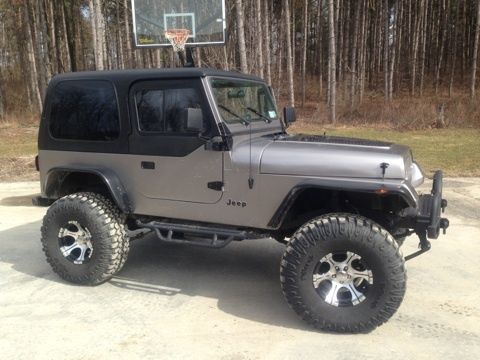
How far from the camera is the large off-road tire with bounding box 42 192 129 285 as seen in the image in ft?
14.6

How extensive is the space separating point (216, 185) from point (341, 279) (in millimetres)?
1267

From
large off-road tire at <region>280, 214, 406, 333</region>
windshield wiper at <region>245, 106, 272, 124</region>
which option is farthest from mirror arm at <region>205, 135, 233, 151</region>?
large off-road tire at <region>280, 214, 406, 333</region>

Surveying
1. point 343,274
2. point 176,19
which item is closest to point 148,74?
point 343,274

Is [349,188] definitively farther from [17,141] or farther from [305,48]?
[305,48]

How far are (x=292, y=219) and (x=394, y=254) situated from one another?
959mm

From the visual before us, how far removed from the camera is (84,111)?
4645 mm

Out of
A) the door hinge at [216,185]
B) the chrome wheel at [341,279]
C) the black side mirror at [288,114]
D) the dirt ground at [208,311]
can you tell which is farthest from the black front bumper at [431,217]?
the black side mirror at [288,114]

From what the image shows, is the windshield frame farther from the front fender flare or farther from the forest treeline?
the forest treeline

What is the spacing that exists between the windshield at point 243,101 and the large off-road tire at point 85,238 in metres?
1.46

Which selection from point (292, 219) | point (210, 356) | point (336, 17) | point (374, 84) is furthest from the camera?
point (374, 84)

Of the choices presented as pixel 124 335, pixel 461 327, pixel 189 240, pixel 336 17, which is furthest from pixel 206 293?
pixel 336 17

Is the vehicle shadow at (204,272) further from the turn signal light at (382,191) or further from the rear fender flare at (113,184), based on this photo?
the turn signal light at (382,191)

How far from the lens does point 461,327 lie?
3.71m

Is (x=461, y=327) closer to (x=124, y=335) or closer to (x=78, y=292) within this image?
(x=124, y=335)
